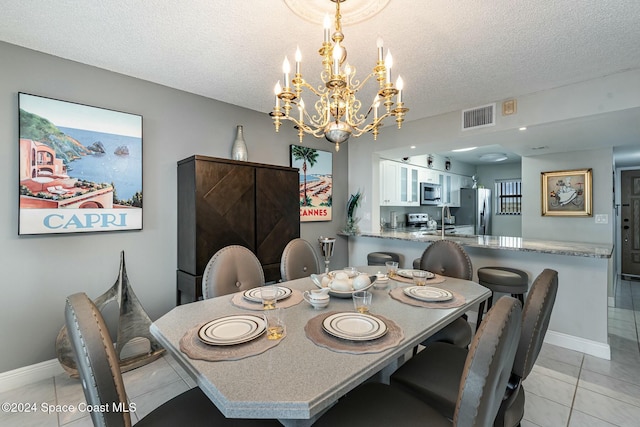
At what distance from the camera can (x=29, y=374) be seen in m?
2.16

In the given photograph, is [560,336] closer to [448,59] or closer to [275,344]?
[448,59]

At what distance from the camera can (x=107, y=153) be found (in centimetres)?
244

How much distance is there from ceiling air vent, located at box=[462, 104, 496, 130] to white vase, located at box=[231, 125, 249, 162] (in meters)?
2.52

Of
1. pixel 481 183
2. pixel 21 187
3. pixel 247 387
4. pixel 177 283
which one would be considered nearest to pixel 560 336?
pixel 247 387

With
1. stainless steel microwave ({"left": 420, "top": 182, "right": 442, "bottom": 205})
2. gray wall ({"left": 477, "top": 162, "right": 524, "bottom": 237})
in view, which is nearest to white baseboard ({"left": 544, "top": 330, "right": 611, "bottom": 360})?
stainless steel microwave ({"left": 420, "top": 182, "right": 442, "bottom": 205})

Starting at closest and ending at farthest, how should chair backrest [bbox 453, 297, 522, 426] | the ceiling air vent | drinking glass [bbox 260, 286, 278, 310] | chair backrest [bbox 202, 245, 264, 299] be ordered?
1. chair backrest [bbox 453, 297, 522, 426]
2. drinking glass [bbox 260, 286, 278, 310]
3. chair backrest [bbox 202, 245, 264, 299]
4. the ceiling air vent

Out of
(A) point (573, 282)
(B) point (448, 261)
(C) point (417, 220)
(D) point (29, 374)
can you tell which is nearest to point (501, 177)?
(C) point (417, 220)

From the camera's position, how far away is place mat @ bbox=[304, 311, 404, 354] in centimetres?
108

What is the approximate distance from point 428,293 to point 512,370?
599 mm

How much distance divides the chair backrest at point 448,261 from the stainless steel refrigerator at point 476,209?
4.88 metres

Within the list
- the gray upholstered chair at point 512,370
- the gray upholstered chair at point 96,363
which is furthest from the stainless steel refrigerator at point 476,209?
the gray upholstered chair at point 96,363

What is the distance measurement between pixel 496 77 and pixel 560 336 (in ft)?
8.19

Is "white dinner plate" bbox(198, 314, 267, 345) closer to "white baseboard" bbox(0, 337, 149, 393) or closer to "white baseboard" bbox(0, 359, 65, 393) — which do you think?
"white baseboard" bbox(0, 337, 149, 393)

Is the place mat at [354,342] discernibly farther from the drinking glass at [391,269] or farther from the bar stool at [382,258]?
the bar stool at [382,258]
